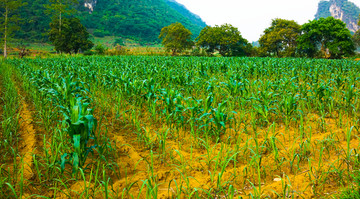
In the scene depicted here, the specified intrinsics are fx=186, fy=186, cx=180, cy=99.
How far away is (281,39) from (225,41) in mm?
12566

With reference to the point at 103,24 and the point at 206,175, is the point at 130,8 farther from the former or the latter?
the point at 206,175

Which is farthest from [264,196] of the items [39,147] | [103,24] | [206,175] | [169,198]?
[103,24]

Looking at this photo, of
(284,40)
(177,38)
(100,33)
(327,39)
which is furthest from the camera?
(100,33)

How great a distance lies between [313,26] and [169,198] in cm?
4838

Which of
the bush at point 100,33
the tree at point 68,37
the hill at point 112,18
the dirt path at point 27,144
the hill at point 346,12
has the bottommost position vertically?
the dirt path at point 27,144

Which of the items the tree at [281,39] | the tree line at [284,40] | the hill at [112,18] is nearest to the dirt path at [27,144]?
the tree line at [284,40]

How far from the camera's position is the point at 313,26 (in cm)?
3831

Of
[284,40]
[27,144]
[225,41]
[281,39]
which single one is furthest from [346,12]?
[27,144]

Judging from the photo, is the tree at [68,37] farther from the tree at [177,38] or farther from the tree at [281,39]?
the tree at [281,39]

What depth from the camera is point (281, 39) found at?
42781 mm

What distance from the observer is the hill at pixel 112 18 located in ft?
230

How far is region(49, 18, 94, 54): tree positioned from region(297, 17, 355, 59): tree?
46996 millimetres

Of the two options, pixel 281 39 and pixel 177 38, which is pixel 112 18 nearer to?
pixel 177 38

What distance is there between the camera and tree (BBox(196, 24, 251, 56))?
45.0m
